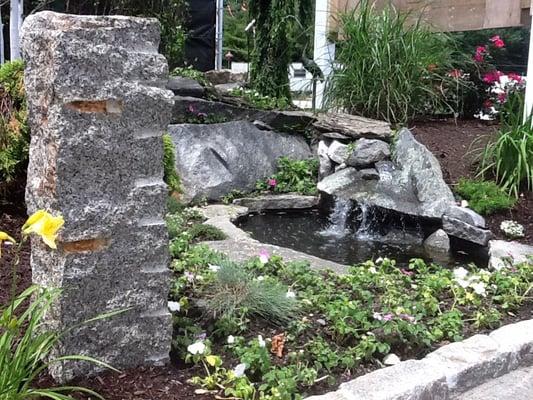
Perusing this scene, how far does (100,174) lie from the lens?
219 cm

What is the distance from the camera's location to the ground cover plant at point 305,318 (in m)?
2.52

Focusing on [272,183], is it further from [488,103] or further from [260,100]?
[488,103]

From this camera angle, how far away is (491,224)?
202 inches

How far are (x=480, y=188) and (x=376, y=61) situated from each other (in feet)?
6.08

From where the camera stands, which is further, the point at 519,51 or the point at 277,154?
the point at 519,51

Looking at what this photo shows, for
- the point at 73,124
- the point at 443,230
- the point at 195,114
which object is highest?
the point at 73,124

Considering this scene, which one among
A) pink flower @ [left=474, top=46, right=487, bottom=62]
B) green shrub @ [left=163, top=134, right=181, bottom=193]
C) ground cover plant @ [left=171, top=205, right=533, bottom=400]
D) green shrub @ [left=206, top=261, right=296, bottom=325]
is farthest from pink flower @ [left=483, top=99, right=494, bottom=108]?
green shrub @ [left=206, top=261, right=296, bottom=325]

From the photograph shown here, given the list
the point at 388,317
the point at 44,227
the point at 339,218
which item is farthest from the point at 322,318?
the point at 339,218

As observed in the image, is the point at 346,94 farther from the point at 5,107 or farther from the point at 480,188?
the point at 5,107

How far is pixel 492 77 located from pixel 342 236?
3.18m

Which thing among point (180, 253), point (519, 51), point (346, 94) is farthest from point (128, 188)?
point (519, 51)

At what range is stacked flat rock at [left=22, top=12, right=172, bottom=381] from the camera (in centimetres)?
210

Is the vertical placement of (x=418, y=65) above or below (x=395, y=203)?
above


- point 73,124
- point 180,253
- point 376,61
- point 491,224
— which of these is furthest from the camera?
point 376,61
